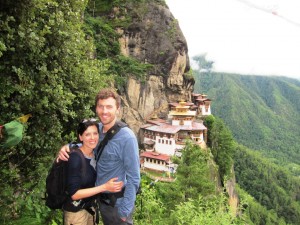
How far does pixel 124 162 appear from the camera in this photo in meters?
4.15

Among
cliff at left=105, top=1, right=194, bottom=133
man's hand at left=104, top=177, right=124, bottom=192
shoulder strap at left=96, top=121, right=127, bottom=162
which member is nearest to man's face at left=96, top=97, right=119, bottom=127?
shoulder strap at left=96, top=121, right=127, bottom=162

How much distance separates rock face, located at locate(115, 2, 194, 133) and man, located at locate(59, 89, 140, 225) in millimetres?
32302

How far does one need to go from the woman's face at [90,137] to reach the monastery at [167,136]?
29947 millimetres

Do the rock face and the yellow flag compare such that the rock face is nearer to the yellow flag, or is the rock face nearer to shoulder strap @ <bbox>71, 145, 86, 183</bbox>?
the yellow flag

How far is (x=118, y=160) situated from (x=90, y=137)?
0.53 metres

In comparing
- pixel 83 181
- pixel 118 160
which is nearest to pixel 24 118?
pixel 83 181

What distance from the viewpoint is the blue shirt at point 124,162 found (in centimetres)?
412

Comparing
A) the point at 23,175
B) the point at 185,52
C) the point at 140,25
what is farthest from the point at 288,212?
the point at 23,175

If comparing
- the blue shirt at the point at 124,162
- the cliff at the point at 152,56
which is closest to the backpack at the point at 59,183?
the blue shirt at the point at 124,162

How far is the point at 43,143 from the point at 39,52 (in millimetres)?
1817

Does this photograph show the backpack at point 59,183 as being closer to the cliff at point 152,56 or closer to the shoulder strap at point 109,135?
the shoulder strap at point 109,135

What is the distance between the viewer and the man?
13.5ft

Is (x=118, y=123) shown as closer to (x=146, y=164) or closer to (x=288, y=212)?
(x=146, y=164)

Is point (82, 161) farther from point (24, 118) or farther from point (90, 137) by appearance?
point (24, 118)
